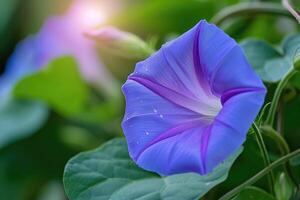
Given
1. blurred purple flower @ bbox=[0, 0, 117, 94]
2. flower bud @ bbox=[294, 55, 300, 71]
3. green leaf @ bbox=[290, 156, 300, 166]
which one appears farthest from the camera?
blurred purple flower @ bbox=[0, 0, 117, 94]

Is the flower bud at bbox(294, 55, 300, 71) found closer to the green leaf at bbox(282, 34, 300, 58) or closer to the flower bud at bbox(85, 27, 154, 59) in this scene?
the green leaf at bbox(282, 34, 300, 58)

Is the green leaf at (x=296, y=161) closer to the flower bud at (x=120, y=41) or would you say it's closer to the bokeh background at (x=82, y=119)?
the flower bud at (x=120, y=41)

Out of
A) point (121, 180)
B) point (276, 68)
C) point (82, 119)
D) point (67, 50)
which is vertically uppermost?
point (276, 68)

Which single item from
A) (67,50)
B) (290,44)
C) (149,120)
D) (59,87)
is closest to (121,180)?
(149,120)

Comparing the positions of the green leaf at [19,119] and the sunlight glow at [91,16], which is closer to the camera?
the green leaf at [19,119]

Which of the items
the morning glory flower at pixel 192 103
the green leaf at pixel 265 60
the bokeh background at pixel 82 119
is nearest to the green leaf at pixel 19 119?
the bokeh background at pixel 82 119

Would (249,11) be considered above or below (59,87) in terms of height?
above

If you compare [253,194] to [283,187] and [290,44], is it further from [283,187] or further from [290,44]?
[290,44]

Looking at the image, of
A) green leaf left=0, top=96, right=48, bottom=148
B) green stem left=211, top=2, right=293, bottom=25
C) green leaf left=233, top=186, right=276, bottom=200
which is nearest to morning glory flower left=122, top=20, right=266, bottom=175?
green leaf left=233, top=186, right=276, bottom=200
